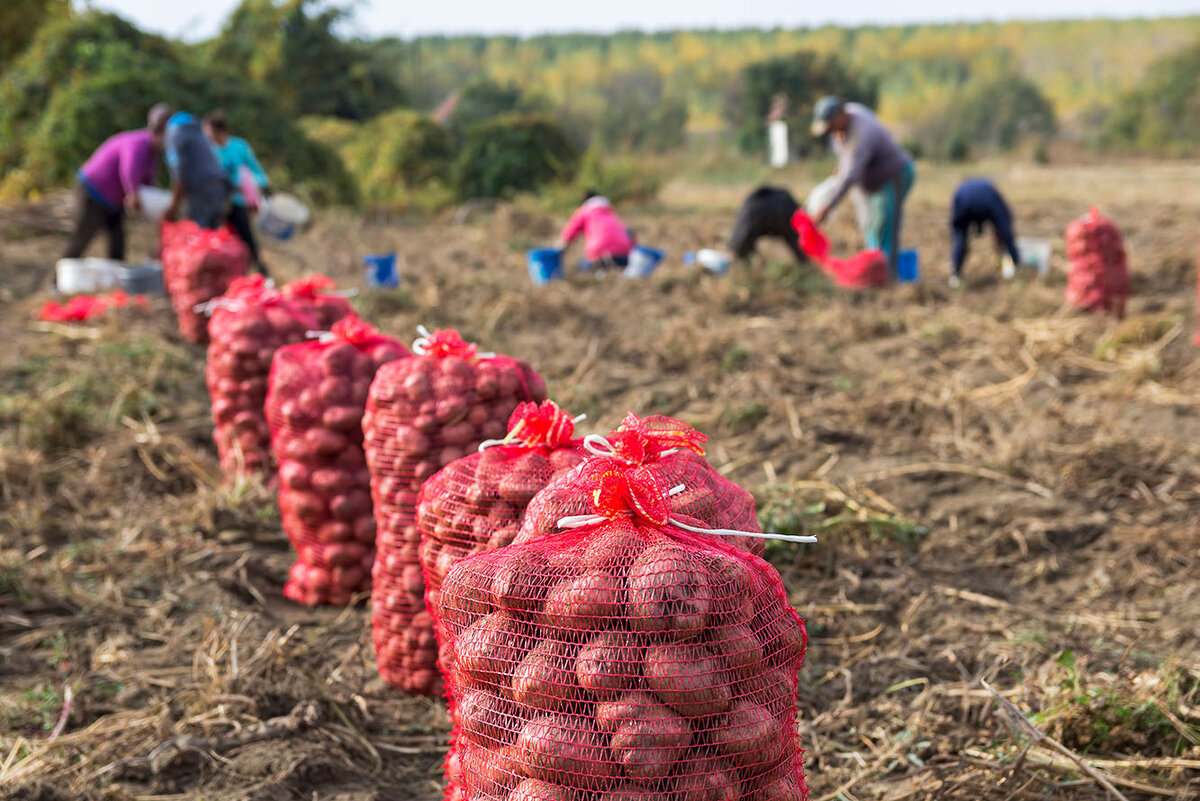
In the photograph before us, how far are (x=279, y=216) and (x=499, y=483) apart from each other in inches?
398

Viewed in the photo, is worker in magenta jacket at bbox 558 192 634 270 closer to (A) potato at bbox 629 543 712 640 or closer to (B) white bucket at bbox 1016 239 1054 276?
(B) white bucket at bbox 1016 239 1054 276

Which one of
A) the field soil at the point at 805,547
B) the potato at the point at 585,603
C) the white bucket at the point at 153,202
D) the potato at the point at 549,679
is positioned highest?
the white bucket at the point at 153,202

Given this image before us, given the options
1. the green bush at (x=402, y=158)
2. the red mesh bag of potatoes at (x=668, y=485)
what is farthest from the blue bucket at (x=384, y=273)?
the green bush at (x=402, y=158)

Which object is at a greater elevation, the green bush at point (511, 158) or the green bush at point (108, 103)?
the green bush at point (108, 103)

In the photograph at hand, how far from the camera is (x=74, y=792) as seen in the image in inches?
101

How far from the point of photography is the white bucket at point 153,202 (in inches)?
329

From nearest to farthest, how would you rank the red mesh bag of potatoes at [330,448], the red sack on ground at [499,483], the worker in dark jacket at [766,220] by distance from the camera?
1. the red sack on ground at [499,483]
2. the red mesh bag of potatoes at [330,448]
3. the worker in dark jacket at [766,220]

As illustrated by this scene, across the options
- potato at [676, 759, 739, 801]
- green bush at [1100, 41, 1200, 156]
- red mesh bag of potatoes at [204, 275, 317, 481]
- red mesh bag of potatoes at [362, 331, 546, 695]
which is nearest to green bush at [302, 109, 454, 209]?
red mesh bag of potatoes at [204, 275, 317, 481]

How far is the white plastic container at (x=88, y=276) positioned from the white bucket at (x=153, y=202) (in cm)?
61

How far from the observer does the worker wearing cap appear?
8.44m

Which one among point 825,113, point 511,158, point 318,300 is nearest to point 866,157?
point 825,113

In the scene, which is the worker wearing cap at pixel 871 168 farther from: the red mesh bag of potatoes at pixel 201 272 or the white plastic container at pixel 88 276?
the white plastic container at pixel 88 276

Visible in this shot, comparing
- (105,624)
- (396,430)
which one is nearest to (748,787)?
(396,430)

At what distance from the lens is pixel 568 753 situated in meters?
1.70
